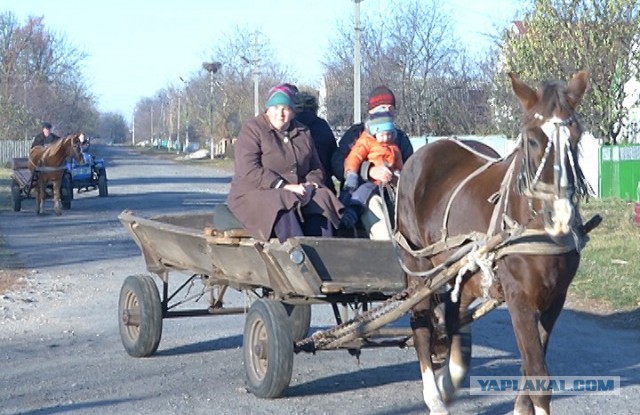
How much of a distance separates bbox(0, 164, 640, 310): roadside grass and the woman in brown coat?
3545mm

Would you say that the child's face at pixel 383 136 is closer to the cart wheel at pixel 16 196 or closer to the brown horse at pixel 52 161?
the brown horse at pixel 52 161

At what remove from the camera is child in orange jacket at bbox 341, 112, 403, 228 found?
823 centimetres

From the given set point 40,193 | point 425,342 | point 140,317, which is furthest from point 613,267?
point 40,193

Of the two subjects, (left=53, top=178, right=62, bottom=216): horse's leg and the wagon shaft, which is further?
(left=53, top=178, right=62, bottom=216): horse's leg

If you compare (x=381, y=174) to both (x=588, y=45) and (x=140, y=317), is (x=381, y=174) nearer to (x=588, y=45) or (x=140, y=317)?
(x=140, y=317)

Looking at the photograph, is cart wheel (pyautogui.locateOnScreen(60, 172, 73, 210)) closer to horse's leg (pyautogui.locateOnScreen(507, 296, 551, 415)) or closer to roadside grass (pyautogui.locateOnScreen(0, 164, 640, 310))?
roadside grass (pyautogui.locateOnScreen(0, 164, 640, 310))

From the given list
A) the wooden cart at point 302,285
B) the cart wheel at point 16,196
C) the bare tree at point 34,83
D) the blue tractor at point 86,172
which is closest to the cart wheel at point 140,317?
the wooden cart at point 302,285

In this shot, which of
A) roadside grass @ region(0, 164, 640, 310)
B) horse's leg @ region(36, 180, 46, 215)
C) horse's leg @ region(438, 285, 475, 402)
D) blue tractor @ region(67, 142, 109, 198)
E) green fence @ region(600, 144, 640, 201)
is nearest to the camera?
horse's leg @ region(438, 285, 475, 402)

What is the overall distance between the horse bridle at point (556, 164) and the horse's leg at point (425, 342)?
5.53ft

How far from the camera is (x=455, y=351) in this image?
26.0ft

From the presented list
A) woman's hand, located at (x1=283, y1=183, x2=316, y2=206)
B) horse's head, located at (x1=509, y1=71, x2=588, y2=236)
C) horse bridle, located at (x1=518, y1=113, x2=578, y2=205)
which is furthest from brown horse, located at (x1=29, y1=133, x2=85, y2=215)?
horse bridle, located at (x1=518, y1=113, x2=578, y2=205)

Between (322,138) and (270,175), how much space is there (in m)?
1.19

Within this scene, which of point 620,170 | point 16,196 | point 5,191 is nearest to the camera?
point 620,170

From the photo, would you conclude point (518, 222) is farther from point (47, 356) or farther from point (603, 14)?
point (603, 14)
